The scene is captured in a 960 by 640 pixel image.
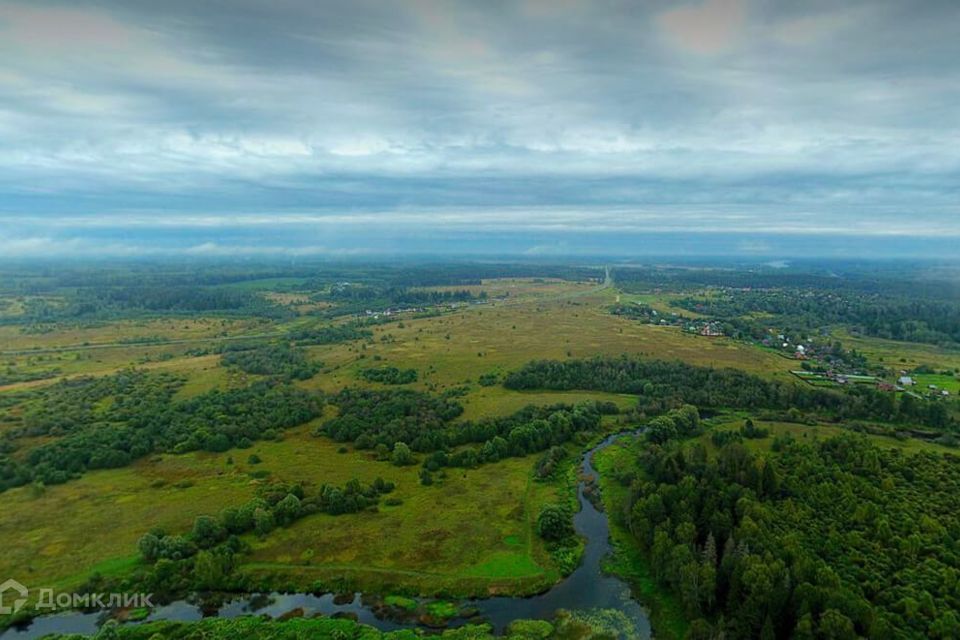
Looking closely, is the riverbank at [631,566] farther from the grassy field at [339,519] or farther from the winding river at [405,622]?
the winding river at [405,622]

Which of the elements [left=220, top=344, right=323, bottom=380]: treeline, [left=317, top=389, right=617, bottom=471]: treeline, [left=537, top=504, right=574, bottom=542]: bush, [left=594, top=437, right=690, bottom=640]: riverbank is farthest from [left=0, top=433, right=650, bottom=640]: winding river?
[left=220, top=344, right=323, bottom=380]: treeline

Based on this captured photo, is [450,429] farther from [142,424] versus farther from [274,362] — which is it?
[274,362]

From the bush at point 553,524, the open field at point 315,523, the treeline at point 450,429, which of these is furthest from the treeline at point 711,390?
the bush at point 553,524

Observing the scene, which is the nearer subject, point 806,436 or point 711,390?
point 806,436

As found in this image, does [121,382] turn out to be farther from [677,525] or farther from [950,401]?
[950,401]

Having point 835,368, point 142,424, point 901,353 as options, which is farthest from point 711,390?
point 142,424

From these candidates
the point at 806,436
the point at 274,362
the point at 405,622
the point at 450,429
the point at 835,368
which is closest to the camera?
the point at 405,622

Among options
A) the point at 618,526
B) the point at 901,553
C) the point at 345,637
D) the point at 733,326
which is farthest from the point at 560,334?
the point at 345,637
